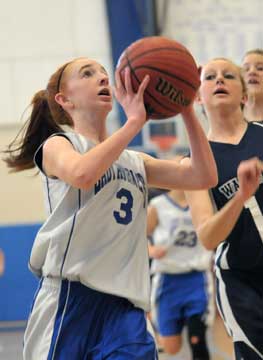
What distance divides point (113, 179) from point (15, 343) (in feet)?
15.0

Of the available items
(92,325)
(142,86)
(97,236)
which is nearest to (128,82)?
(142,86)

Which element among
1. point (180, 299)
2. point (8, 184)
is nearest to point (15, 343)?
point (180, 299)

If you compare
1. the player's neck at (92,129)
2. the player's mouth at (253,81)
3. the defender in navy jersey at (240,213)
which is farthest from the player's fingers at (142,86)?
the player's mouth at (253,81)

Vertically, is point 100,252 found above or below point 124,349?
above

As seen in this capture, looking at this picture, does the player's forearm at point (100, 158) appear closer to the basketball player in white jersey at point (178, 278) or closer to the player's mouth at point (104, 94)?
the player's mouth at point (104, 94)

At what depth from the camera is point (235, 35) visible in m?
9.27

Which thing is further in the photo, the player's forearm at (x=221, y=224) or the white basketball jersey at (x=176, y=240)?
the white basketball jersey at (x=176, y=240)

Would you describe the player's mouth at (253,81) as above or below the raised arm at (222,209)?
above

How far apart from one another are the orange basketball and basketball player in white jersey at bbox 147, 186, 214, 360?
3.05m

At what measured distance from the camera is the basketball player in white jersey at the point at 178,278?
217 inches

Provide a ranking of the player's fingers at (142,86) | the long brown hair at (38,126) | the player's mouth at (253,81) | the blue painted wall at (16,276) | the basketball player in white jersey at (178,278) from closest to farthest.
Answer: the player's fingers at (142,86) < the long brown hair at (38,126) < the player's mouth at (253,81) < the basketball player in white jersey at (178,278) < the blue painted wall at (16,276)

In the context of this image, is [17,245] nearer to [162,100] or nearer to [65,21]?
[65,21]

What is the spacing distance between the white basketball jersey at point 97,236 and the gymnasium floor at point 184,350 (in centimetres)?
352

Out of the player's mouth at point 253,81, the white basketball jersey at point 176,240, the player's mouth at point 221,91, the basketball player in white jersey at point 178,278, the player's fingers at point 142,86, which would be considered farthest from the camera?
the white basketball jersey at point 176,240
